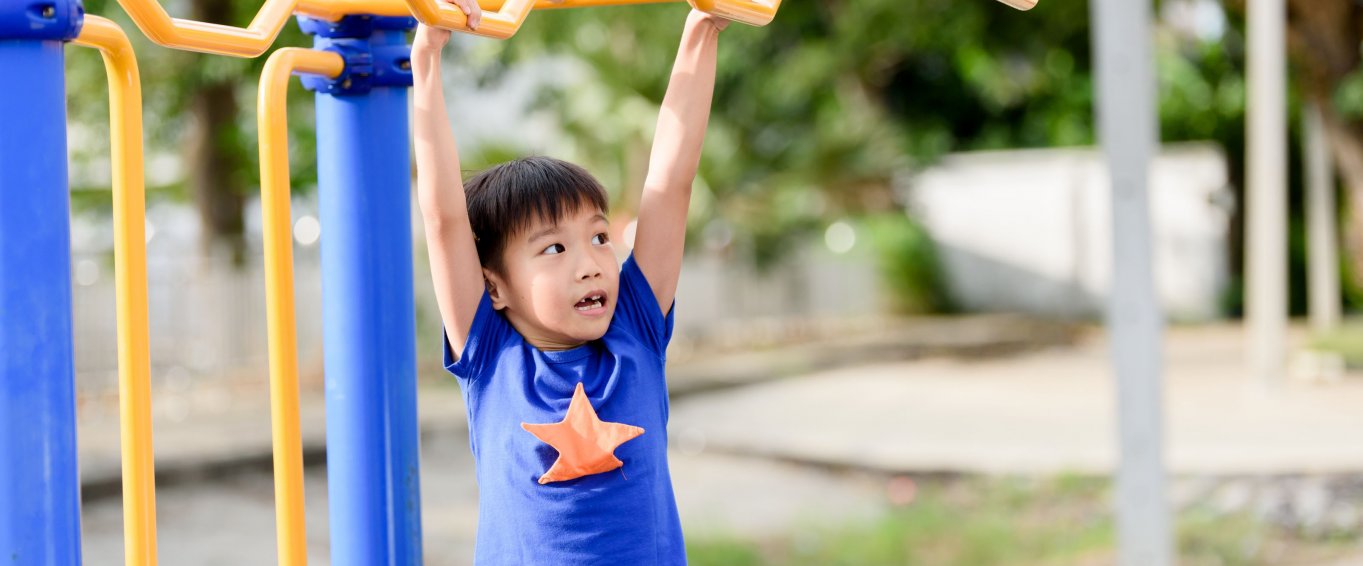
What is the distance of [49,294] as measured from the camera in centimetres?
124

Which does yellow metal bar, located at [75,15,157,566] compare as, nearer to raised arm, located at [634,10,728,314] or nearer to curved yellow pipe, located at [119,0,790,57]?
curved yellow pipe, located at [119,0,790,57]

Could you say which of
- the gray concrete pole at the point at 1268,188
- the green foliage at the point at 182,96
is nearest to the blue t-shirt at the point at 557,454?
the green foliage at the point at 182,96

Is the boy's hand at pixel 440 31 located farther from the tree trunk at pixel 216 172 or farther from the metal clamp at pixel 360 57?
the tree trunk at pixel 216 172

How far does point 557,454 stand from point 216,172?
30.5ft

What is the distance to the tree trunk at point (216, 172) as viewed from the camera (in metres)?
9.93

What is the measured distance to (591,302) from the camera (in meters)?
1.54

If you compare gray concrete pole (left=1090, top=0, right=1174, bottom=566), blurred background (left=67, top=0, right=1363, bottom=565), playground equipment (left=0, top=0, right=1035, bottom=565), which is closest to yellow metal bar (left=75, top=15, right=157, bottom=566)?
playground equipment (left=0, top=0, right=1035, bottom=565)

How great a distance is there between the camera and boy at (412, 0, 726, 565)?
1482 mm

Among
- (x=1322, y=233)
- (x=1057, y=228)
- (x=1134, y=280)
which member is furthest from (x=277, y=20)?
(x=1057, y=228)

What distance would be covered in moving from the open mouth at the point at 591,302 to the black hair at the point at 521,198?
9 cm

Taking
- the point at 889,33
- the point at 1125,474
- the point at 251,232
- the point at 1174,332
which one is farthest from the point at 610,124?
the point at 1125,474

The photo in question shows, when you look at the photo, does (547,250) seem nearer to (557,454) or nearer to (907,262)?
(557,454)

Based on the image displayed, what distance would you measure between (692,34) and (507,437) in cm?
50

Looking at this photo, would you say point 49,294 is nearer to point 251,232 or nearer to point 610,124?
point 610,124
